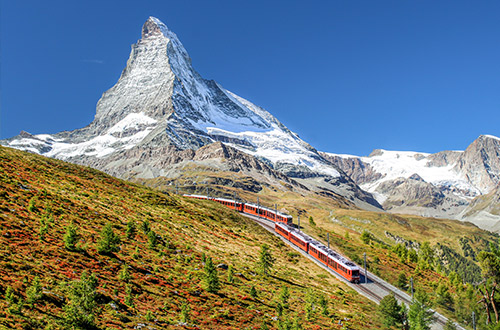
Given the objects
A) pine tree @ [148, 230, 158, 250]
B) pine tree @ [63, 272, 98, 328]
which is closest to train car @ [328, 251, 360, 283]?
pine tree @ [148, 230, 158, 250]

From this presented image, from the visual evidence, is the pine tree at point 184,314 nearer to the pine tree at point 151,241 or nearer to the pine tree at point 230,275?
the pine tree at point 230,275

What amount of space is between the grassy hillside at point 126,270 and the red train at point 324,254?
3.21 m

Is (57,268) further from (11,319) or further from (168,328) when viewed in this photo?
(168,328)

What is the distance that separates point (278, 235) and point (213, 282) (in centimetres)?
5152

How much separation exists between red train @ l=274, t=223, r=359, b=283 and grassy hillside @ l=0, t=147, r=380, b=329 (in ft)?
10.5

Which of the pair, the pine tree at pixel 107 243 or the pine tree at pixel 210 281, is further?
the pine tree at pixel 210 281

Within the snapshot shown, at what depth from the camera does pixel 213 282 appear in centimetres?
3650

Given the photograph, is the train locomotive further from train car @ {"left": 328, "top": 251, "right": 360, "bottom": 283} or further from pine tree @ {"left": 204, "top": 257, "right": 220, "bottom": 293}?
pine tree @ {"left": 204, "top": 257, "right": 220, "bottom": 293}

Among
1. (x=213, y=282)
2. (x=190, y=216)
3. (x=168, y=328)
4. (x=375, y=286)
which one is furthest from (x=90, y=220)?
(x=375, y=286)

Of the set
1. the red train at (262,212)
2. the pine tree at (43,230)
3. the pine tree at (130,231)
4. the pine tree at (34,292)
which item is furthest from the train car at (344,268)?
the pine tree at (34,292)

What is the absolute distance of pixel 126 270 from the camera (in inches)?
1281

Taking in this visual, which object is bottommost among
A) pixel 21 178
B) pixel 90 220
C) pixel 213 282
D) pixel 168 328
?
pixel 168 328

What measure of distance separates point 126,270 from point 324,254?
46024mm

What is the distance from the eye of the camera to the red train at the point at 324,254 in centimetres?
6331
